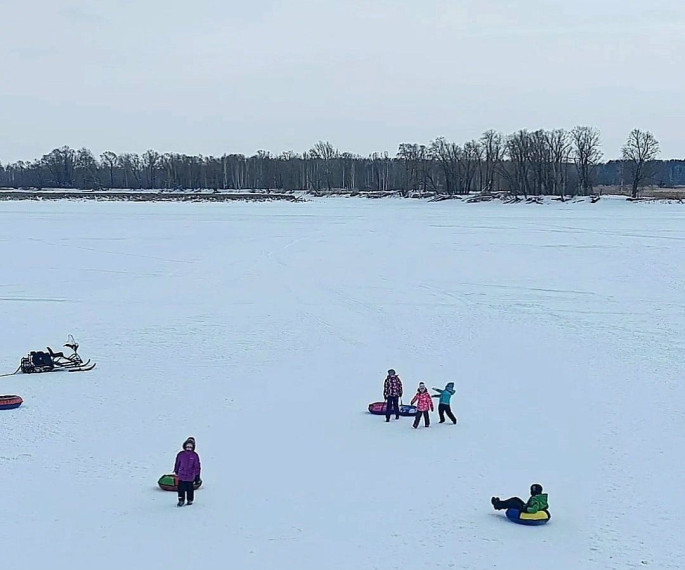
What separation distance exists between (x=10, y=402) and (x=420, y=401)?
6767mm

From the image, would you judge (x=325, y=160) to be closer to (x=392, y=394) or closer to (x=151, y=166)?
(x=151, y=166)

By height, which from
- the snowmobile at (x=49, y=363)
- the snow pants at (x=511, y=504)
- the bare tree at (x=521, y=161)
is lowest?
the snow pants at (x=511, y=504)

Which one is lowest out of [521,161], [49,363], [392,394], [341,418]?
[341,418]

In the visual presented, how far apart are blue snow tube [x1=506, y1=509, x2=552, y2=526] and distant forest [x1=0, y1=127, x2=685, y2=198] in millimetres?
88139

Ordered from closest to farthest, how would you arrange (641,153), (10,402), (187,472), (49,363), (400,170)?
(187,472)
(10,402)
(49,363)
(641,153)
(400,170)

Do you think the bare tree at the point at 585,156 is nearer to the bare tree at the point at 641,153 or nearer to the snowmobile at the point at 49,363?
the bare tree at the point at 641,153

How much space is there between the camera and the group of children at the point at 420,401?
1311cm

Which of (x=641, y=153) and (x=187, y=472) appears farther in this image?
(x=641, y=153)

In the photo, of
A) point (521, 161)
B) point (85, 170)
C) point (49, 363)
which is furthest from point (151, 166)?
point (49, 363)

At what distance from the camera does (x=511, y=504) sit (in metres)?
9.62

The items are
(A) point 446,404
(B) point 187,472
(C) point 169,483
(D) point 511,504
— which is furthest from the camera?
(A) point 446,404

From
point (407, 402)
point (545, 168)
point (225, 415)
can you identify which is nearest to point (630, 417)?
point (407, 402)

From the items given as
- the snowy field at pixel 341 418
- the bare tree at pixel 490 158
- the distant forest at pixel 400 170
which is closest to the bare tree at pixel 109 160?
the distant forest at pixel 400 170

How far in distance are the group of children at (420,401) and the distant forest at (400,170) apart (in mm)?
84624
